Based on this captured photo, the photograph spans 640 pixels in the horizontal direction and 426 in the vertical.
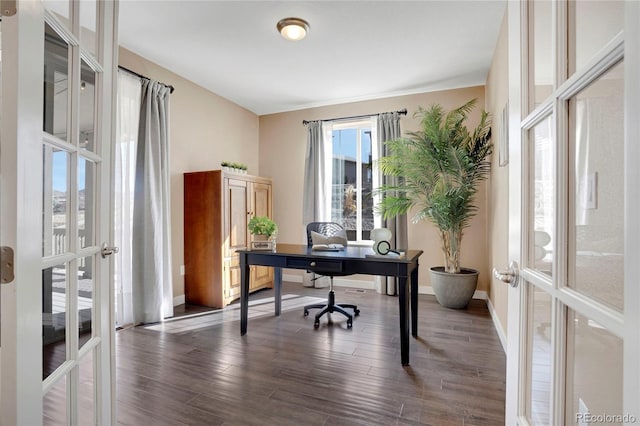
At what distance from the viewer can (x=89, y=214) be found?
1.17m

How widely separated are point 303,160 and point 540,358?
451 centimetres

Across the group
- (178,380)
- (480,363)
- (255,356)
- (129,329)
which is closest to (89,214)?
(178,380)

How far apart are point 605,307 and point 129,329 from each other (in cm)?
A: 350

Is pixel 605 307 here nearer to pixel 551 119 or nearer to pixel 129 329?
pixel 551 119

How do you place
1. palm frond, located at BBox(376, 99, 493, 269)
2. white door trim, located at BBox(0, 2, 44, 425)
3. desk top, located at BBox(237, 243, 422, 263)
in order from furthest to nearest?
palm frond, located at BBox(376, 99, 493, 269), desk top, located at BBox(237, 243, 422, 263), white door trim, located at BBox(0, 2, 44, 425)

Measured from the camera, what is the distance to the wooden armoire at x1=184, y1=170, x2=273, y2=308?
3719mm

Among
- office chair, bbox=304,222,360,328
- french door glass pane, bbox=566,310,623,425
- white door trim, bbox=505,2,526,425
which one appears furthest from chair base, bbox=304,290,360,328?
french door glass pane, bbox=566,310,623,425

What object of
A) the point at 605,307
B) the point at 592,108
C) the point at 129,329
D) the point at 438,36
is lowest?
the point at 129,329

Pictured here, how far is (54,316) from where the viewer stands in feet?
3.16

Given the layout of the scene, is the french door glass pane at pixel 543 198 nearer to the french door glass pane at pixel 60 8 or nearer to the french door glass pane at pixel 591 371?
the french door glass pane at pixel 591 371

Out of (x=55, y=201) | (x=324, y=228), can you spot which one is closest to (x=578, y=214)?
(x=55, y=201)

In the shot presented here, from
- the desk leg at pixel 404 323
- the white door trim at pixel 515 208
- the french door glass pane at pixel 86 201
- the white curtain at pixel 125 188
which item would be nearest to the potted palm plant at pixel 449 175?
the desk leg at pixel 404 323

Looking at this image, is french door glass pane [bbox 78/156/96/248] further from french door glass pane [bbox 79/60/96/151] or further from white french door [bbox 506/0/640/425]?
white french door [bbox 506/0/640/425]

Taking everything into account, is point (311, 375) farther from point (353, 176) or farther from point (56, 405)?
point (353, 176)
